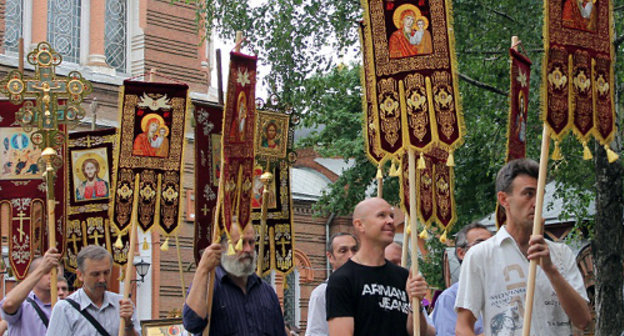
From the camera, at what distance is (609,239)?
14469 mm

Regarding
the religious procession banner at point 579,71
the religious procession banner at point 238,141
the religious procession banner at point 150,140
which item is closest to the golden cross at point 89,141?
the religious procession banner at point 150,140

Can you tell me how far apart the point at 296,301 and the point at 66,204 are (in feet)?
66.5

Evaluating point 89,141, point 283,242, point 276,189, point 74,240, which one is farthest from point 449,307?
point 74,240

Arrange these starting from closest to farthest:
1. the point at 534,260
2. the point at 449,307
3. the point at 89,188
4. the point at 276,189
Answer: the point at 534,260 < the point at 449,307 < the point at 276,189 < the point at 89,188

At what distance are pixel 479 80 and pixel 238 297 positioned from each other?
1119 cm

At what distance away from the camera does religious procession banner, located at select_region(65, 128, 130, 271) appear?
1320cm

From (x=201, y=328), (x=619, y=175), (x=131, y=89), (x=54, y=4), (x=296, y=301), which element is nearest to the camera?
(x=201, y=328)

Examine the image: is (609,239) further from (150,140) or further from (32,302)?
(32,302)

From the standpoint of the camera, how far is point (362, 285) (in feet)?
23.3

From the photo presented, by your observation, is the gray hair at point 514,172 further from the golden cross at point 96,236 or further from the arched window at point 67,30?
the arched window at point 67,30

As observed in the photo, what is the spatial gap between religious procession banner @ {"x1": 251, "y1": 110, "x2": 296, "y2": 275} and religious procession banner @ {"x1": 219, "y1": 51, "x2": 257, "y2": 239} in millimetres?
3489

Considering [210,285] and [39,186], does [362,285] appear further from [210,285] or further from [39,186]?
[39,186]

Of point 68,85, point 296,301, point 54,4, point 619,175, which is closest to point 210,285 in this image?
point 68,85

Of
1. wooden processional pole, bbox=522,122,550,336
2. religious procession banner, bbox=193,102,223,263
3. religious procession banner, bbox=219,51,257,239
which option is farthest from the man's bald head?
religious procession banner, bbox=193,102,223,263
